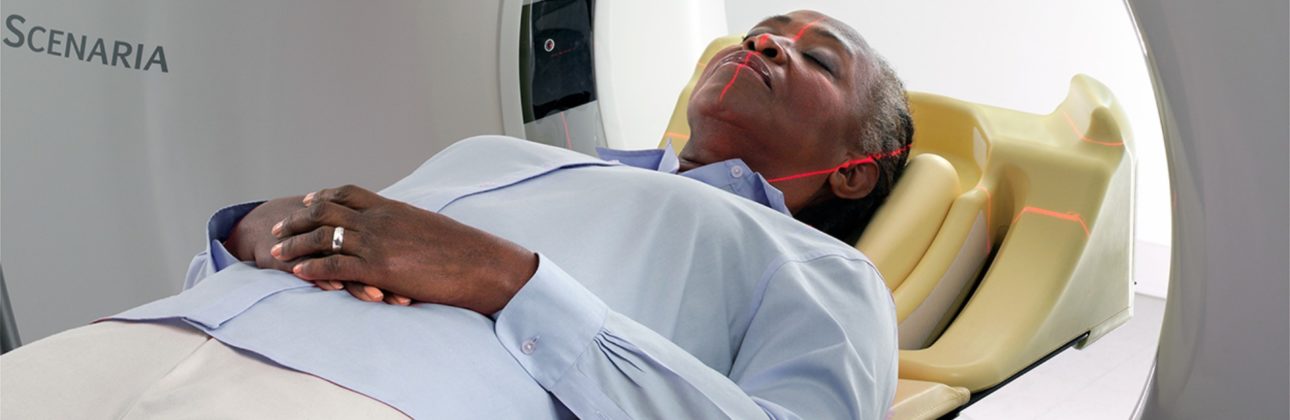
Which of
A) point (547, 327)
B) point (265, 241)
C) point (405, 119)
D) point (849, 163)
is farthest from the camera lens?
point (405, 119)

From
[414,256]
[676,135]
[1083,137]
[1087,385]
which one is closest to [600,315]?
[414,256]

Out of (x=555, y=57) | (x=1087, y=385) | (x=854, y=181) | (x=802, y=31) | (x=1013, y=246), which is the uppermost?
(x=802, y=31)

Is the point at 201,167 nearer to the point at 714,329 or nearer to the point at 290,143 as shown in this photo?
the point at 290,143

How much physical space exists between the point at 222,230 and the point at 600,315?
52 cm

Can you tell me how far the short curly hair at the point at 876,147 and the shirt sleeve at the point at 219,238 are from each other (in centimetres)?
81

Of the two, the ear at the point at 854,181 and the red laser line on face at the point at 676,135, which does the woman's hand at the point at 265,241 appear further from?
the red laser line on face at the point at 676,135

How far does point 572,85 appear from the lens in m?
2.50

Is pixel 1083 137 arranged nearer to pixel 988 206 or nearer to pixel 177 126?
pixel 988 206

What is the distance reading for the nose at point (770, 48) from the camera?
1711 millimetres

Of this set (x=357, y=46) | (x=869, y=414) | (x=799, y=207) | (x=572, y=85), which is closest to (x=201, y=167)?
(x=357, y=46)

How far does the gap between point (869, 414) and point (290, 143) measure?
1.24 meters

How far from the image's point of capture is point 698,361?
3.81ft

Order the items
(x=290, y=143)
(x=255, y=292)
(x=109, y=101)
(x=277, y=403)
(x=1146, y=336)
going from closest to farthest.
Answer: (x=277, y=403)
(x=255, y=292)
(x=109, y=101)
(x=290, y=143)
(x=1146, y=336)

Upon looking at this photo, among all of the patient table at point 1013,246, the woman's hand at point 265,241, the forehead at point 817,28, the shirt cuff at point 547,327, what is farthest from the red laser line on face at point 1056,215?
the woman's hand at point 265,241
